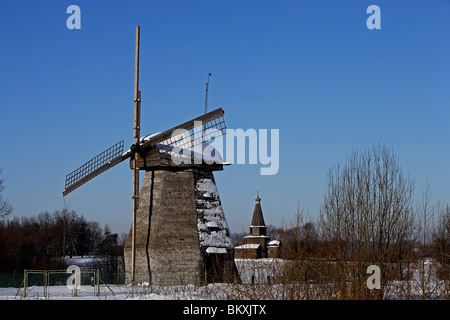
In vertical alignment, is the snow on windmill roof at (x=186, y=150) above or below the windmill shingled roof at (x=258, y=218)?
above

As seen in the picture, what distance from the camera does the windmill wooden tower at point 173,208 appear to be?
20.1 meters

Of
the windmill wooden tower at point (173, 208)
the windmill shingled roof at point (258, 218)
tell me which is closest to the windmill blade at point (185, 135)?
the windmill wooden tower at point (173, 208)

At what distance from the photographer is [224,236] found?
21.2 m

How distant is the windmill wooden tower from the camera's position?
20109 millimetres

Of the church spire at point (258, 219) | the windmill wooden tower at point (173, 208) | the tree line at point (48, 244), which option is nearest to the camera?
the windmill wooden tower at point (173, 208)

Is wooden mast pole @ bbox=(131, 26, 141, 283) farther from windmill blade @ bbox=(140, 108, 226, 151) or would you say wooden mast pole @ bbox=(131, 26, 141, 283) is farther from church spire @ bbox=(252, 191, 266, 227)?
church spire @ bbox=(252, 191, 266, 227)

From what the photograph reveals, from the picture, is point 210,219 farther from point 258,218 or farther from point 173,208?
point 258,218

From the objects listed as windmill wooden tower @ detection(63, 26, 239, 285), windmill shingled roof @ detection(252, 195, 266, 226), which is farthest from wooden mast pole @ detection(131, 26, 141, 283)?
windmill shingled roof @ detection(252, 195, 266, 226)

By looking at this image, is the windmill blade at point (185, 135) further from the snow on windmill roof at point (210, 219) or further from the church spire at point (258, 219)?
the church spire at point (258, 219)

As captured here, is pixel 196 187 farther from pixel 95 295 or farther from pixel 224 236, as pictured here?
pixel 95 295

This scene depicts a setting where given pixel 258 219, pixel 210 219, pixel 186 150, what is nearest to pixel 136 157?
pixel 186 150

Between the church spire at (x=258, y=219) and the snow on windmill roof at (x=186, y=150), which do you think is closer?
the snow on windmill roof at (x=186, y=150)
